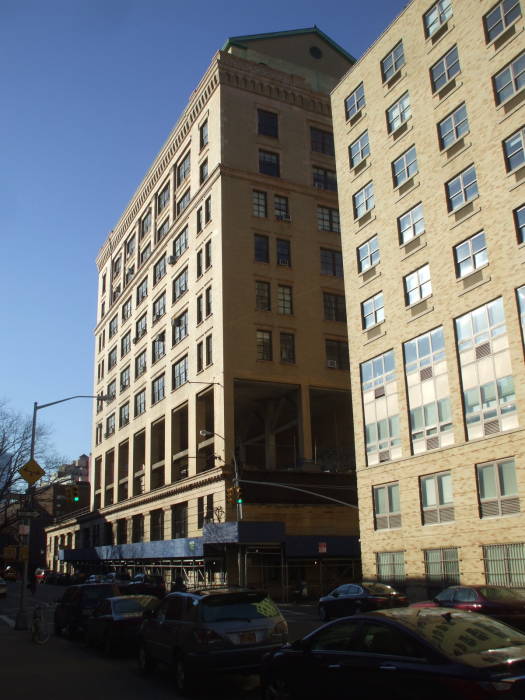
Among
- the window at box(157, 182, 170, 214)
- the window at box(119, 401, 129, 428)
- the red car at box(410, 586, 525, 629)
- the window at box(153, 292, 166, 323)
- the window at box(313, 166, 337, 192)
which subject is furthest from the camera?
the window at box(119, 401, 129, 428)

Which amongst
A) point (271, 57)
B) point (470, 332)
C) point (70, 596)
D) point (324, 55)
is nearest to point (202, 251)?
point (271, 57)

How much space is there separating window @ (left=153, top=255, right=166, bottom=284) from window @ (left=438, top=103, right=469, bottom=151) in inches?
1400

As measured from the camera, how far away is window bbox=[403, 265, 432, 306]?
98.7ft

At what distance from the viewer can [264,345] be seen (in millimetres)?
48438

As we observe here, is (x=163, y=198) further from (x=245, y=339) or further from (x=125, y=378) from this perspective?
(x=245, y=339)

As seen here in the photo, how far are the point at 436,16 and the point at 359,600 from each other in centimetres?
2599

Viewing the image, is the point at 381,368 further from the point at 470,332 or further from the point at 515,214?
the point at 515,214

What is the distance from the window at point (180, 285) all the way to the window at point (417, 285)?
27011 millimetres

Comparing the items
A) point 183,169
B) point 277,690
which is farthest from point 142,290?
point 277,690

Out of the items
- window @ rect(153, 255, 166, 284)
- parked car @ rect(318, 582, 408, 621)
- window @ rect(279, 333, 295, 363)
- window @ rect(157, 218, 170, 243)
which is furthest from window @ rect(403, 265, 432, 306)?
window @ rect(157, 218, 170, 243)

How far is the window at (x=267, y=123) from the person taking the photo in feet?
178

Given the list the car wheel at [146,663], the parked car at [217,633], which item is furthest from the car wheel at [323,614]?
the parked car at [217,633]

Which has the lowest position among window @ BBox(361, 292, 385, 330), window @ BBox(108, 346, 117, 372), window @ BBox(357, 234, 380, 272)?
window @ BBox(361, 292, 385, 330)

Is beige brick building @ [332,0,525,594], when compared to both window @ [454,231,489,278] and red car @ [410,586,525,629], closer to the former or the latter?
window @ [454,231,489,278]
